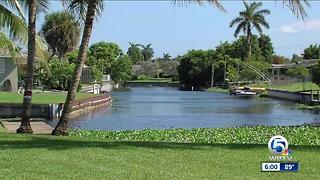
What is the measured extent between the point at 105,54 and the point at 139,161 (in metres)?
141

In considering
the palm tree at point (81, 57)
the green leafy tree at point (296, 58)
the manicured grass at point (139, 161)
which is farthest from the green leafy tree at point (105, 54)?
the manicured grass at point (139, 161)

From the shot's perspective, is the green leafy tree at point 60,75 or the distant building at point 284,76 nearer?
the green leafy tree at point 60,75

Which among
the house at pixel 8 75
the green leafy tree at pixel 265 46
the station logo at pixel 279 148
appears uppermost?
the green leafy tree at pixel 265 46

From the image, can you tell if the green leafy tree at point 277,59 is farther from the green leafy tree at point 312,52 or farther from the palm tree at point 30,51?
the palm tree at point 30,51

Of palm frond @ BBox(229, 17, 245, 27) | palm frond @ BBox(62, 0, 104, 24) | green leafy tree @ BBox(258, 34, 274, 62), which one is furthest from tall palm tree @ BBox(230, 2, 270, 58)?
palm frond @ BBox(62, 0, 104, 24)

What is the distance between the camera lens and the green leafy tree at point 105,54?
143988mm

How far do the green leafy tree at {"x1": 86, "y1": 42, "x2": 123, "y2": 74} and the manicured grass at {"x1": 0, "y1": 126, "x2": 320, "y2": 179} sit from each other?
124m

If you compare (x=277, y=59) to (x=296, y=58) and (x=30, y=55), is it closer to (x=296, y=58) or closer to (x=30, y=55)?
(x=296, y=58)

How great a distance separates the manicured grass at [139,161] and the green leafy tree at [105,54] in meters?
124

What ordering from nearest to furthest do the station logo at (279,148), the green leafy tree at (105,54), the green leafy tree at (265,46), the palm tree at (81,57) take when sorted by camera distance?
the station logo at (279,148)
the palm tree at (81,57)
the green leafy tree at (105,54)
the green leafy tree at (265,46)

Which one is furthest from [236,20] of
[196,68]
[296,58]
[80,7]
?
[80,7]

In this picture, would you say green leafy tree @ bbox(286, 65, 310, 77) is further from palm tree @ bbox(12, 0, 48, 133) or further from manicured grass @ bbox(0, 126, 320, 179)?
manicured grass @ bbox(0, 126, 320, 179)

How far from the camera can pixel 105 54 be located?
495 ft

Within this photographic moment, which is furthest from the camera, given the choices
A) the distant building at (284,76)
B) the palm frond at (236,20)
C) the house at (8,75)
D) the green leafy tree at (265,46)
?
the green leafy tree at (265,46)
